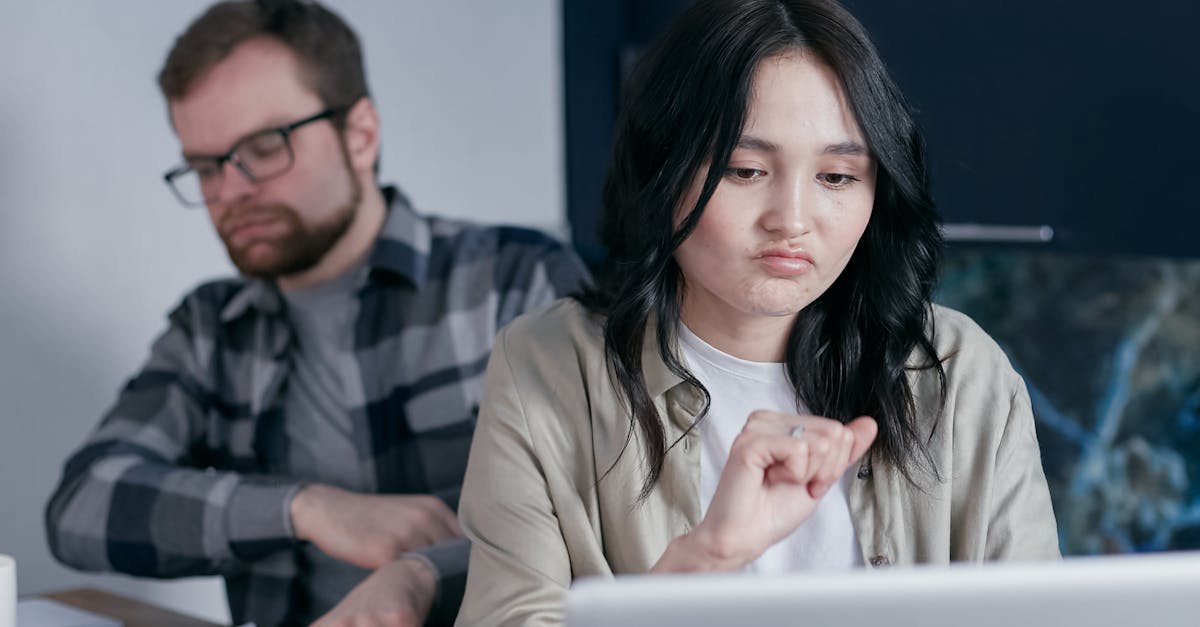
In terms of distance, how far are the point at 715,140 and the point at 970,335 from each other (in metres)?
0.38

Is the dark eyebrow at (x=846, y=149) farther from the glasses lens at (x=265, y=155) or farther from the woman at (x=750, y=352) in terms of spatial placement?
the glasses lens at (x=265, y=155)

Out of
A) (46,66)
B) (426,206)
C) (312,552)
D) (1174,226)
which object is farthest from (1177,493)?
(46,66)

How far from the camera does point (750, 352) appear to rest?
127 centimetres

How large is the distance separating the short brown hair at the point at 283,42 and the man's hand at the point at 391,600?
86 cm

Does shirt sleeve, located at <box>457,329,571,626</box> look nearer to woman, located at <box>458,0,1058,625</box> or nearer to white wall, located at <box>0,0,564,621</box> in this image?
woman, located at <box>458,0,1058,625</box>

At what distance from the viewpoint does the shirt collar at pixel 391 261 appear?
1876mm

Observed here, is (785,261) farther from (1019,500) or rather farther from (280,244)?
(280,244)

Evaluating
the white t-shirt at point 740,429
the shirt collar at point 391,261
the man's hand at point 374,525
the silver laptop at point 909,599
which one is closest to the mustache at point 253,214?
the shirt collar at point 391,261

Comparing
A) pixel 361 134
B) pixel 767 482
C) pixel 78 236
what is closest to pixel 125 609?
pixel 361 134

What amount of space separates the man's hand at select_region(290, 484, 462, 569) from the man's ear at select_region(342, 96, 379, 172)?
1.98ft

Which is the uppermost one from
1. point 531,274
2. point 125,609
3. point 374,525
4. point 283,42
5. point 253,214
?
point 283,42

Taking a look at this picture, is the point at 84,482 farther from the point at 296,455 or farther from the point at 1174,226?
the point at 1174,226

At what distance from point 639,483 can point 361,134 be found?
979 mm

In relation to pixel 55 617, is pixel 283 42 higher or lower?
higher
